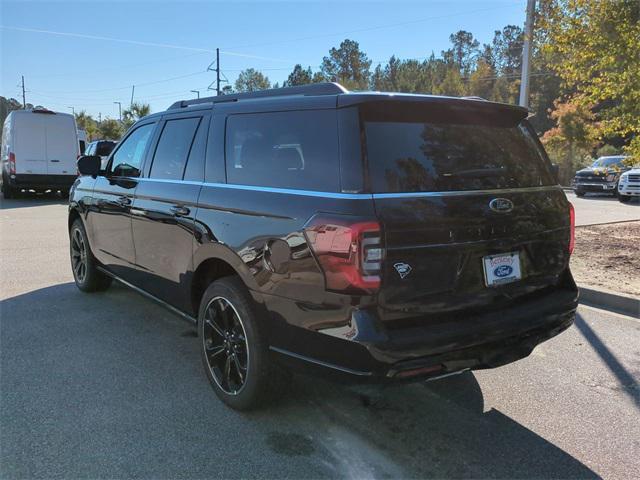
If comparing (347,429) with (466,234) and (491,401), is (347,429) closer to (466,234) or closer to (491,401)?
(491,401)

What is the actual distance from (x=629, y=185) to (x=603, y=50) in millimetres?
12701

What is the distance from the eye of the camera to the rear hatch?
104 inches

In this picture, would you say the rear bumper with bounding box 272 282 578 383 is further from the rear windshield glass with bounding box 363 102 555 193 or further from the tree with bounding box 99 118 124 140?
the tree with bounding box 99 118 124 140

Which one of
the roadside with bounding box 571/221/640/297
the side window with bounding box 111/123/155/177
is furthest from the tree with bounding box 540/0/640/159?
the side window with bounding box 111/123/155/177

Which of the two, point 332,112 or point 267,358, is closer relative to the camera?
point 332,112

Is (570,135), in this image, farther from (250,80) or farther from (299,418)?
(250,80)

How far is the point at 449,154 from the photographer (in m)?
2.97

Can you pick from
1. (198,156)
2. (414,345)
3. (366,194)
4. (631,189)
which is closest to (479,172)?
(366,194)

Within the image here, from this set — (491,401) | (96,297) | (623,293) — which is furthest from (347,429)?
(623,293)

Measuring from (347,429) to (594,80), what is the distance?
6565 millimetres

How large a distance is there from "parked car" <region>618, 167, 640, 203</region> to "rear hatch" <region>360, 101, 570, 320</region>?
17.1m

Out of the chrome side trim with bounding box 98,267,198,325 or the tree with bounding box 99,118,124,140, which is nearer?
the chrome side trim with bounding box 98,267,198,325

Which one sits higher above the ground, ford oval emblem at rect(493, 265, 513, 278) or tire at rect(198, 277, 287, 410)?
ford oval emblem at rect(493, 265, 513, 278)

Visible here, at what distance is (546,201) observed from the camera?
3.31 metres
